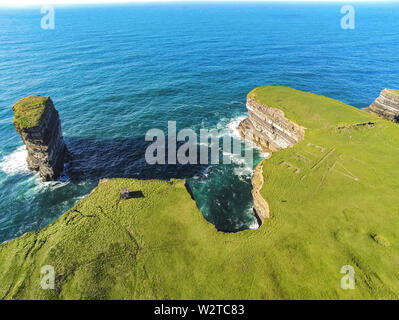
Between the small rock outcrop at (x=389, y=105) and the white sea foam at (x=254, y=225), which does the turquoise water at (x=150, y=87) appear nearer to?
the white sea foam at (x=254, y=225)

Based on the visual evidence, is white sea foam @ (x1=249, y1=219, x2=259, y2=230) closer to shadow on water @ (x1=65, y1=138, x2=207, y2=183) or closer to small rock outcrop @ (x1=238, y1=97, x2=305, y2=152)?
shadow on water @ (x1=65, y1=138, x2=207, y2=183)

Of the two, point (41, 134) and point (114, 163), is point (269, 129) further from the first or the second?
point (41, 134)

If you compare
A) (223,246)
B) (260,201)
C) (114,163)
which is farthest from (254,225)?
(114,163)

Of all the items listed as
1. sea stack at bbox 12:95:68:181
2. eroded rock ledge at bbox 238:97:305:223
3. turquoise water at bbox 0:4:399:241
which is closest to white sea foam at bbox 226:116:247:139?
turquoise water at bbox 0:4:399:241

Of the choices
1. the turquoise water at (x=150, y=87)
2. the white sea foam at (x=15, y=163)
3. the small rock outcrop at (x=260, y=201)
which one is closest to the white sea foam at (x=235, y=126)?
the turquoise water at (x=150, y=87)

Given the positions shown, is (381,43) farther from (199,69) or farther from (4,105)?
(4,105)

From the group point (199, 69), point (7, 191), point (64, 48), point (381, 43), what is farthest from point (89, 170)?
point (381, 43)
